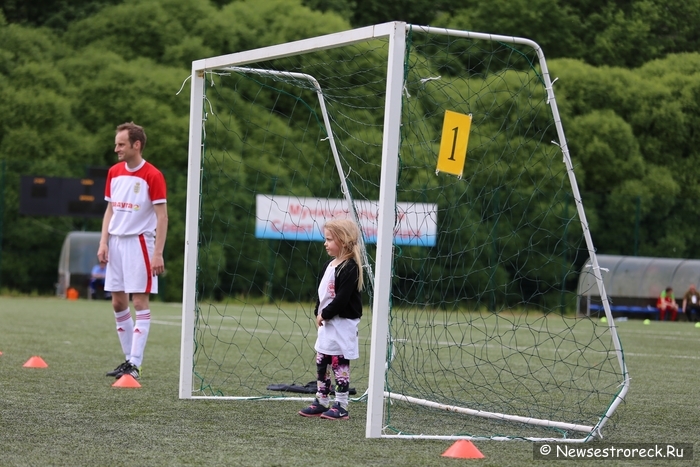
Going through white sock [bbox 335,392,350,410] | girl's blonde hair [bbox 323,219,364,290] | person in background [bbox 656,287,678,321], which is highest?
girl's blonde hair [bbox 323,219,364,290]

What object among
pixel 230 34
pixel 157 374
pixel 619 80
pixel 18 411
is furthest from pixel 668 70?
pixel 18 411

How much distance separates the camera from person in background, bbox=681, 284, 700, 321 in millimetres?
22594

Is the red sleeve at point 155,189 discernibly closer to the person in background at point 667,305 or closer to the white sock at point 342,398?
the white sock at point 342,398

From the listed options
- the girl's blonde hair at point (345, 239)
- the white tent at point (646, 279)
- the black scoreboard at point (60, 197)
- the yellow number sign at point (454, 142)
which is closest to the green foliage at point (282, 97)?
the black scoreboard at point (60, 197)

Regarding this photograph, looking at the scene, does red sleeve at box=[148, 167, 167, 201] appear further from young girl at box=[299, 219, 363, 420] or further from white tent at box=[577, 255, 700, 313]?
white tent at box=[577, 255, 700, 313]

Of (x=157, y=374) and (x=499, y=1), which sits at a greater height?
(x=499, y=1)

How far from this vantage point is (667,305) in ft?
74.8

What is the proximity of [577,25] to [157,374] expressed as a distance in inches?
1181

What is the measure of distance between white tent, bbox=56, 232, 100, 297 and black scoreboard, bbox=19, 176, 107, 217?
105 centimetres

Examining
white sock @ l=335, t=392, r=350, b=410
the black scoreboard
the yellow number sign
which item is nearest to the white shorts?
white sock @ l=335, t=392, r=350, b=410

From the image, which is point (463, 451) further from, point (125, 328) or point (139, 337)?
point (125, 328)

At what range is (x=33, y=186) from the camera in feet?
69.2

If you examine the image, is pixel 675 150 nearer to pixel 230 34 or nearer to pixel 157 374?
pixel 230 34

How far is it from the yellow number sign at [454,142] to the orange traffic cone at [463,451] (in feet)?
5.10
